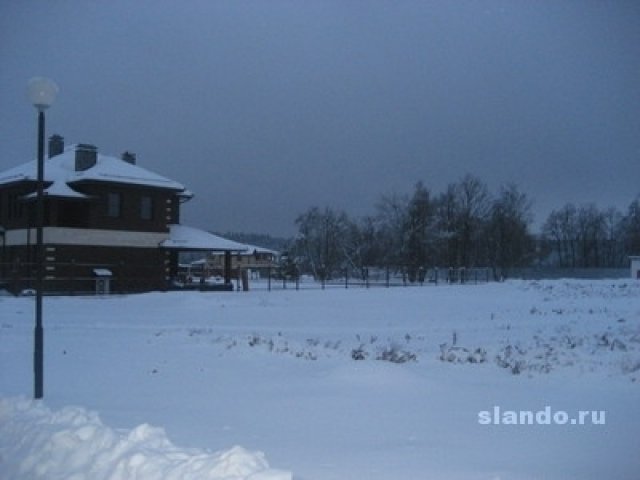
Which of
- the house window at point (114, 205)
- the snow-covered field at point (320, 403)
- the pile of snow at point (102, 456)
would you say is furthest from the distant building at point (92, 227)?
the pile of snow at point (102, 456)

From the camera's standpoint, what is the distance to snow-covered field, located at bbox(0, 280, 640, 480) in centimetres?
659

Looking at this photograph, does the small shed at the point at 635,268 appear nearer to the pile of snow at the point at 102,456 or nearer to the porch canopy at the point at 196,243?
the porch canopy at the point at 196,243

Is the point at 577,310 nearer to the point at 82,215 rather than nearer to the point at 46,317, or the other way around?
the point at 46,317

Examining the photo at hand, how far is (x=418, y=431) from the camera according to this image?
8016mm

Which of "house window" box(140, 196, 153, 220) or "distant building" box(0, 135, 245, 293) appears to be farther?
"house window" box(140, 196, 153, 220)

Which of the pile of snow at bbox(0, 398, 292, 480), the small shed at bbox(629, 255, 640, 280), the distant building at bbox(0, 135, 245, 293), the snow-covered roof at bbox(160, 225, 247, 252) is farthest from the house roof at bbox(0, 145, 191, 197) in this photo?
the small shed at bbox(629, 255, 640, 280)

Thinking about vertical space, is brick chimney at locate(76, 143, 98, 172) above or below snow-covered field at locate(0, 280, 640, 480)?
above

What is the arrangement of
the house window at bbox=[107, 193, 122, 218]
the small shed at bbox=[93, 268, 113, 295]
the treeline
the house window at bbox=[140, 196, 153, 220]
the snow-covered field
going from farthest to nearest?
1. the treeline
2. the house window at bbox=[140, 196, 153, 220]
3. the house window at bbox=[107, 193, 122, 218]
4. the small shed at bbox=[93, 268, 113, 295]
5. the snow-covered field

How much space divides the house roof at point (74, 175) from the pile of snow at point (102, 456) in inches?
1271

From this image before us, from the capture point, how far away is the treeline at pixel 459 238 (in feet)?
285

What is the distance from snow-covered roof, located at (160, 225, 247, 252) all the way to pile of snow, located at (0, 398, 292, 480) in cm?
3496

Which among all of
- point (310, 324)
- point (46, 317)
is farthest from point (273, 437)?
point (46, 317)

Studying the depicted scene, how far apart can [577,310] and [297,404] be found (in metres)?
20.6

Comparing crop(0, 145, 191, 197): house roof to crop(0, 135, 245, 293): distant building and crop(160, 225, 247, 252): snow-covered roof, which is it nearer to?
crop(0, 135, 245, 293): distant building
